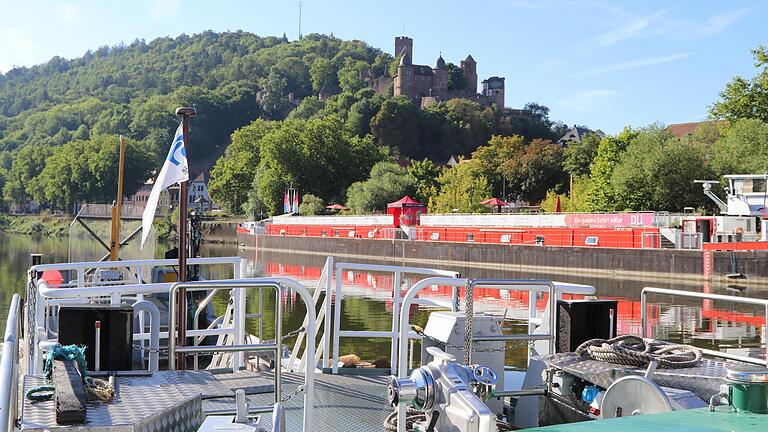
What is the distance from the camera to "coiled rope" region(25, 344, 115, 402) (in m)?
4.05

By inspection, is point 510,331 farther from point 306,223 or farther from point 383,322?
point 306,223

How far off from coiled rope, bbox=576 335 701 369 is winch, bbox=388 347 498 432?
2.50 m

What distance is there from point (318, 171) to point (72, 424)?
101 meters

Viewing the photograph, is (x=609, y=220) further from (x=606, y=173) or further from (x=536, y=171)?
(x=536, y=171)

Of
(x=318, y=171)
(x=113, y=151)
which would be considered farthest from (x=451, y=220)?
(x=113, y=151)

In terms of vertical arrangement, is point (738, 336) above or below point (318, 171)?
below

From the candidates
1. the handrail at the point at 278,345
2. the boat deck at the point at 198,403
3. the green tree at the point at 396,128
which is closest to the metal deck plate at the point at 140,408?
the boat deck at the point at 198,403

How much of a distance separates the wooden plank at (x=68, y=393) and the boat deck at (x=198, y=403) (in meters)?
0.05

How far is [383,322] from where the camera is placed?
25.4 meters

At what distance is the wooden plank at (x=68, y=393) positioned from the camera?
367 cm

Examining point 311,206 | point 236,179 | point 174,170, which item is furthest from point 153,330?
point 236,179

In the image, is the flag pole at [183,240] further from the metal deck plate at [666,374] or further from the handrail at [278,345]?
the metal deck plate at [666,374]

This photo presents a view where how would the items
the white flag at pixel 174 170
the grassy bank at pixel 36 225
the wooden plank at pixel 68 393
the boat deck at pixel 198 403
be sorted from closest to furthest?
the wooden plank at pixel 68 393 < the boat deck at pixel 198 403 < the white flag at pixel 174 170 < the grassy bank at pixel 36 225

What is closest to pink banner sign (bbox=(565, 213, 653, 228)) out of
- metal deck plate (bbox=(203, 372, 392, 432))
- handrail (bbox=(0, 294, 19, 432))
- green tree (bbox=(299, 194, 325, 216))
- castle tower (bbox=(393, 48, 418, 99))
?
metal deck plate (bbox=(203, 372, 392, 432))
